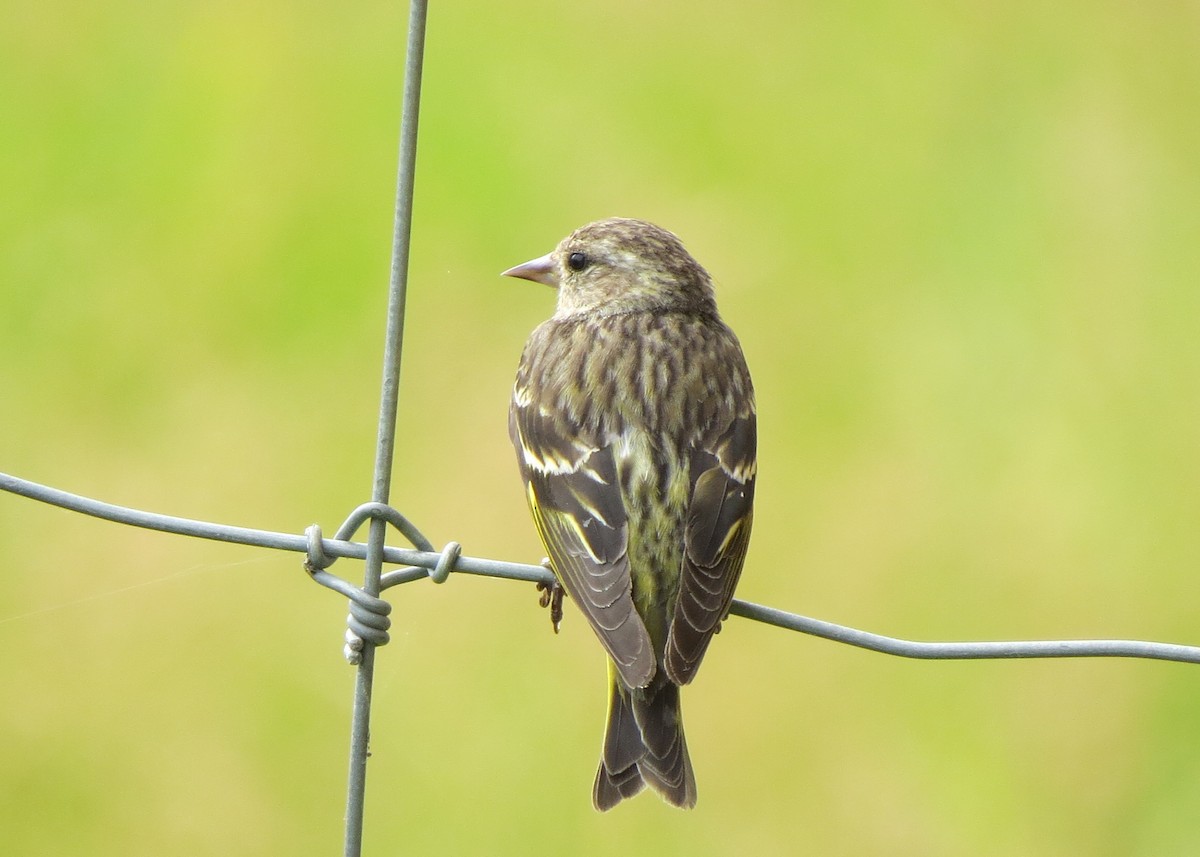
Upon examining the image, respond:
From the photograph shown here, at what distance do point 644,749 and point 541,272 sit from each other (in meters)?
1.41

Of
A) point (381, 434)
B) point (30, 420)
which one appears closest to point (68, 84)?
point (30, 420)

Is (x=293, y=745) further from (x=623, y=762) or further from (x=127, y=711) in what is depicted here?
(x=623, y=762)

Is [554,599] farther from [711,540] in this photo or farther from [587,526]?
[711,540]

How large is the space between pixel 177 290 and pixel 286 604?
139 cm

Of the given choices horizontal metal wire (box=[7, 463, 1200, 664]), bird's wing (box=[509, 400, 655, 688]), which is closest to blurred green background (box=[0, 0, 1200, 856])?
bird's wing (box=[509, 400, 655, 688])

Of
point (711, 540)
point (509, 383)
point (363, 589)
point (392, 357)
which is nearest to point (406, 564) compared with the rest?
point (363, 589)

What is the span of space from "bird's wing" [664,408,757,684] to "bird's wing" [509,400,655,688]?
7cm

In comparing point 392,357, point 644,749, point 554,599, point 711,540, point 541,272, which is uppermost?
point 541,272

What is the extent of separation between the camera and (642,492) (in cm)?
328

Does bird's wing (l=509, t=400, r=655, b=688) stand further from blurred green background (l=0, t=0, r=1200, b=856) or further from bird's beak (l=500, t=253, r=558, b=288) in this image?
blurred green background (l=0, t=0, r=1200, b=856)

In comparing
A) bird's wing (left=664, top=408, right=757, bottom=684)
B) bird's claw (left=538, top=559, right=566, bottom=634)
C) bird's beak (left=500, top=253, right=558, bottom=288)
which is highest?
bird's beak (left=500, top=253, right=558, bottom=288)

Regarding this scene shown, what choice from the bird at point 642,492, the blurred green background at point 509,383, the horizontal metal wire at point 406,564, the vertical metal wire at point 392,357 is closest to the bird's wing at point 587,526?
the bird at point 642,492

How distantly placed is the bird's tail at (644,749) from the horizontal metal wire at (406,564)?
61 cm

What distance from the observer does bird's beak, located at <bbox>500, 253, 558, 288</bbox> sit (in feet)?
13.5
